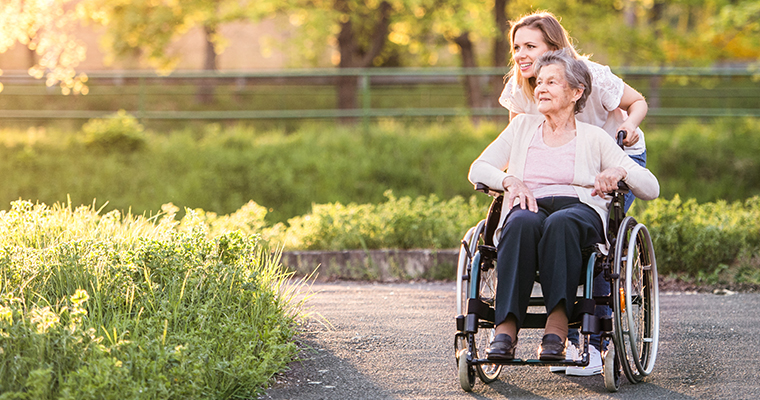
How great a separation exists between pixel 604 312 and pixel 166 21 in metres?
13.1

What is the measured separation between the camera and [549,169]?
3816 millimetres

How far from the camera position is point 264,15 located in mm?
14961

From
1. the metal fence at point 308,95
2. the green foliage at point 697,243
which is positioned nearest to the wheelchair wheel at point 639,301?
the green foliage at point 697,243

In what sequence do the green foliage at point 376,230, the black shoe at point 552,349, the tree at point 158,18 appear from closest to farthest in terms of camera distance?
the black shoe at point 552,349, the green foliage at point 376,230, the tree at point 158,18

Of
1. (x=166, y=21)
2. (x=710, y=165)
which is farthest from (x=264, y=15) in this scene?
(x=710, y=165)

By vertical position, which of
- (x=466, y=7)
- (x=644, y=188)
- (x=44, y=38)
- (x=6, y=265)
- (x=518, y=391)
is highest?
(x=466, y=7)

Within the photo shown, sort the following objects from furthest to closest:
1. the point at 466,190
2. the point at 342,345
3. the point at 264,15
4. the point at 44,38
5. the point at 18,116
Result: the point at 264,15, the point at 18,116, the point at 466,190, the point at 44,38, the point at 342,345

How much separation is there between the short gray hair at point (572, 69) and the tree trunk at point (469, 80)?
10376 millimetres

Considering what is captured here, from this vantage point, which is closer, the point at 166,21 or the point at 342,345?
the point at 342,345

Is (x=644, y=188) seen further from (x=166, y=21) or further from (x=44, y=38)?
(x=166, y=21)

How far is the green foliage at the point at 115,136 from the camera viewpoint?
42.9 ft

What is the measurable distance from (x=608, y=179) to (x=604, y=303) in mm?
533

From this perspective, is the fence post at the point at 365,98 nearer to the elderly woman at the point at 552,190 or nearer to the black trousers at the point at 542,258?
the elderly woman at the point at 552,190

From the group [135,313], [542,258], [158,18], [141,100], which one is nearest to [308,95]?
[158,18]
